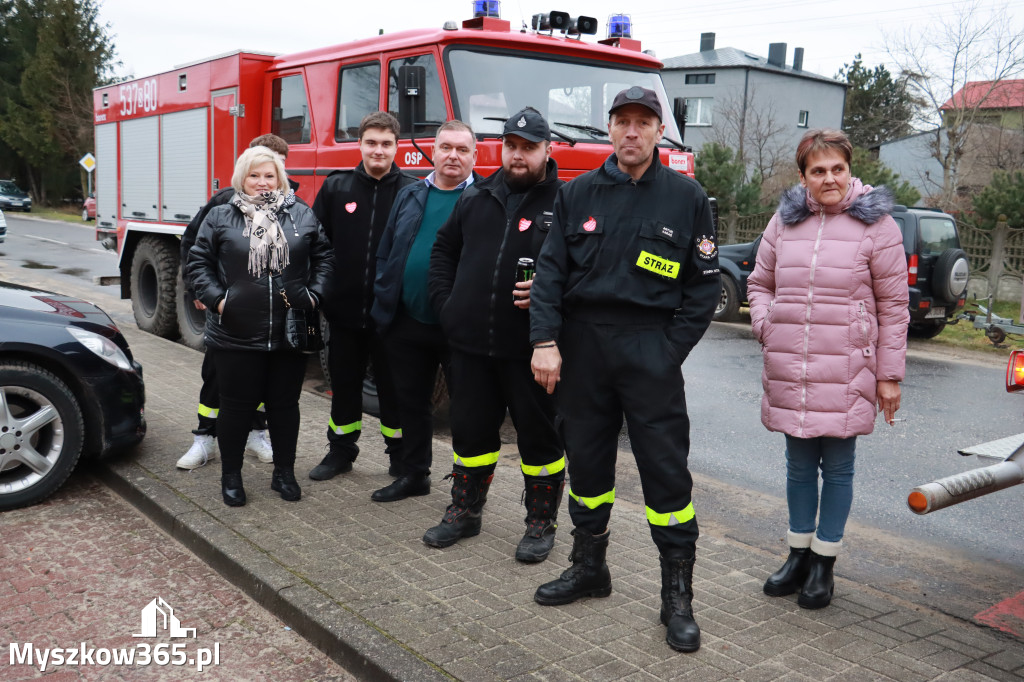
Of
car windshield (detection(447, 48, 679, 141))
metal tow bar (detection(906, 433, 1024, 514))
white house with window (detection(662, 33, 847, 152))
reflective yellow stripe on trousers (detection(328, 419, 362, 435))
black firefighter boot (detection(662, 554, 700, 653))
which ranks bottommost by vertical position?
black firefighter boot (detection(662, 554, 700, 653))

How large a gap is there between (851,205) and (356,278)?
2583 millimetres

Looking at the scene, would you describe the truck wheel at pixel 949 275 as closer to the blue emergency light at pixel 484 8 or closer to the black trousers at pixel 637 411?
the blue emergency light at pixel 484 8

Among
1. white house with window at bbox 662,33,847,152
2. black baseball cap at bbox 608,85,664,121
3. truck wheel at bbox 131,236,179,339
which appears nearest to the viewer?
black baseball cap at bbox 608,85,664,121

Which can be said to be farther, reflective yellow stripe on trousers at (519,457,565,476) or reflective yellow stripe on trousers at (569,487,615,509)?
reflective yellow stripe on trousers at (519,457,565,476)

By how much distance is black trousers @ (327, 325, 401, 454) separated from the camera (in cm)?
521

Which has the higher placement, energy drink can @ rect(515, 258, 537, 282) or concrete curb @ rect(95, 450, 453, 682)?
energy drink can @ rect(515, 258, 537, 282)

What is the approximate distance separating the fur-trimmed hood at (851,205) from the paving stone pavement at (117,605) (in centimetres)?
243

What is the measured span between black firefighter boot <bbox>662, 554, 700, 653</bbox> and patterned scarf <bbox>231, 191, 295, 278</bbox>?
2364mm

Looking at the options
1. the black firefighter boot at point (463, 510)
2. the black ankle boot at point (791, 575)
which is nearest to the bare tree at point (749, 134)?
the black firefighter boot at point (463, 510)

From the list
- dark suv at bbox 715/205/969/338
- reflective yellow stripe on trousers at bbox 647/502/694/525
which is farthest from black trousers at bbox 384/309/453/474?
dark suv at bbox 715/205/969/338

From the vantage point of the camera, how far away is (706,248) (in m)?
3.45

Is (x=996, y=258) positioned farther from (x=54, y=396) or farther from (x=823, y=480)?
(x=54, y=396)

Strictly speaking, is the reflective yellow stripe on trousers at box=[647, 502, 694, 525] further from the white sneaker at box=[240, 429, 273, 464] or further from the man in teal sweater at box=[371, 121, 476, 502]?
the white sneaker at box=[240, 429, 273, 464]

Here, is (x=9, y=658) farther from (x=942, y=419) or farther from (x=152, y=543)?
(x=942, y=419)
